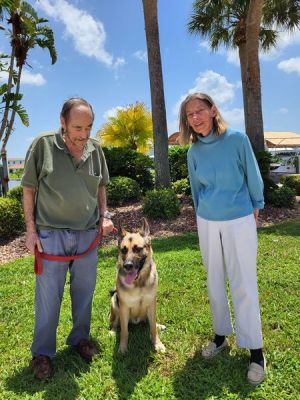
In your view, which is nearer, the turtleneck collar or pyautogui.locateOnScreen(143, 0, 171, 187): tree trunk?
the turtleneck collar

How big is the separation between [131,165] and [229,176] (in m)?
9.46

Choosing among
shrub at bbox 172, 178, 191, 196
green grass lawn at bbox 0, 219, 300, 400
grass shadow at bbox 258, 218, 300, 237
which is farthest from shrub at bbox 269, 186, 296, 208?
green grass lawn at bbox 0, 219, 300, 400

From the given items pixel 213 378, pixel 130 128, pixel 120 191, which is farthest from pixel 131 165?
pixel 130 128

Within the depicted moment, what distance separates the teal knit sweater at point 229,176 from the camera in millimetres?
3088

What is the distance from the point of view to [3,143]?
14297mm

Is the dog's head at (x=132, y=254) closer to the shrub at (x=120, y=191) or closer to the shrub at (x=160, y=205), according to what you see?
the shrub at (x=160, y=205)

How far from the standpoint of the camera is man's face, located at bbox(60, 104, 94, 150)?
301 centimetres

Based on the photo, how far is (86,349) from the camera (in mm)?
3629

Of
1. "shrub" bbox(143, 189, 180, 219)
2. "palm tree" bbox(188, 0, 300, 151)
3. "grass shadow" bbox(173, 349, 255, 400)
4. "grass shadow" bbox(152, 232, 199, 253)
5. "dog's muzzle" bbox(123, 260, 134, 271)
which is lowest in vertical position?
"grass shadow" bbox(173, 349, 255, 400)

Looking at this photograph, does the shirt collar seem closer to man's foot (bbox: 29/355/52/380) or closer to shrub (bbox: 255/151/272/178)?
man's foot (bbox: 29/355/52/380)

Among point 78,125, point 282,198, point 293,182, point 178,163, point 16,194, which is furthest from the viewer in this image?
point 293,182

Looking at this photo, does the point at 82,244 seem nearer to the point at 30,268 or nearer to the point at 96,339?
the point at 96,339

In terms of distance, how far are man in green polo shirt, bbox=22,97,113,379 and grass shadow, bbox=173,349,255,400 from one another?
110cm

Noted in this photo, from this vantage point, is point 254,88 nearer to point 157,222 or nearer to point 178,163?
point 178,163
